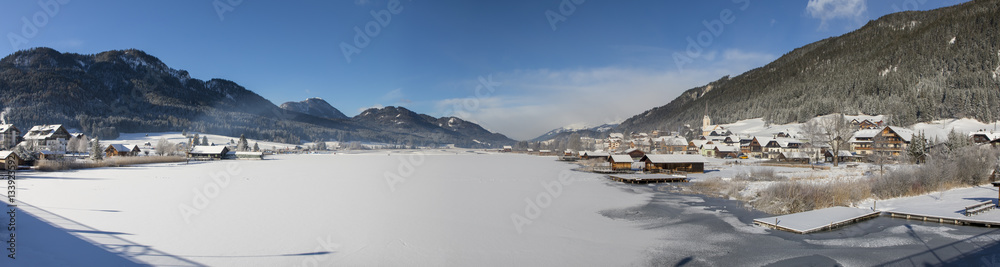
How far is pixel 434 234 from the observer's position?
15.4m

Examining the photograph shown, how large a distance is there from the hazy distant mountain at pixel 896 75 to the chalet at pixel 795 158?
136 ft

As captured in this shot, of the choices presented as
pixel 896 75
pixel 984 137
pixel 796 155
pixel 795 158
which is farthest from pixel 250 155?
pixel 896 75

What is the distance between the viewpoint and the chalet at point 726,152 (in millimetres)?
76062

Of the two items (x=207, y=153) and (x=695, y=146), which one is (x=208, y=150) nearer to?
(x=207, y=153)

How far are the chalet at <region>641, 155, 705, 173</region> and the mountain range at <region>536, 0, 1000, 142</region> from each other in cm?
6767

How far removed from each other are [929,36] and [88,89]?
923 ft

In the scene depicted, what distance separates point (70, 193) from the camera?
2336cm

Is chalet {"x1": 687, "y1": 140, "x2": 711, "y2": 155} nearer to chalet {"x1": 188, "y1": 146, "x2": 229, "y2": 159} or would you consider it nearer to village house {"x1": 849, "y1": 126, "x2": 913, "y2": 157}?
village house {"x1": 849, "y1": 126, "x2": 913, "y2": 157}

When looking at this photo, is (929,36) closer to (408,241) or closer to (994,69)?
(994,69)

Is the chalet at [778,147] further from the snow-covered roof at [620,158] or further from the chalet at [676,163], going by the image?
the snow-covered roof at [620,158]

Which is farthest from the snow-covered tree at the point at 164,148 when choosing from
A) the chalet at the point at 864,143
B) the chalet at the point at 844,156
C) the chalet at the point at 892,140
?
the chalet at the point at 864,143

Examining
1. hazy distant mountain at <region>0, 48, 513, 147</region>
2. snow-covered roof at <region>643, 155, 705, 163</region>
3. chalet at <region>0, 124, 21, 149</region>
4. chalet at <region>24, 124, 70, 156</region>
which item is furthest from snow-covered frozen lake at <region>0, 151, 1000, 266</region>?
hazy distant mountain at <region>0, 48, 513, 147</region>

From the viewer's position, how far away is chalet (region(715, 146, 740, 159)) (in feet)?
250

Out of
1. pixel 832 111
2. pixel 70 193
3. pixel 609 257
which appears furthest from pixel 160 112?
pixel 832 111
